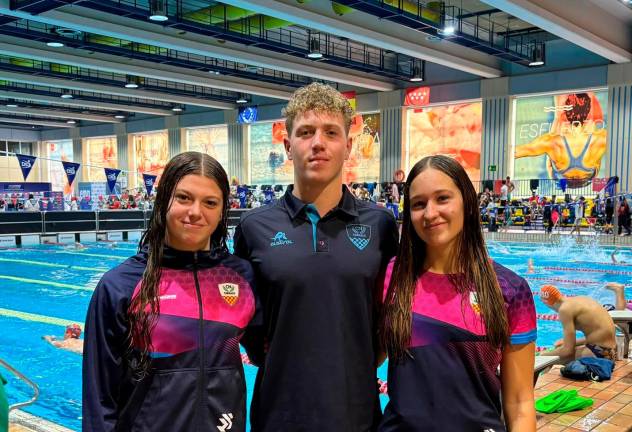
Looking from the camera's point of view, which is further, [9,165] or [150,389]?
[9,165]

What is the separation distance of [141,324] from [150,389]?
0.20m

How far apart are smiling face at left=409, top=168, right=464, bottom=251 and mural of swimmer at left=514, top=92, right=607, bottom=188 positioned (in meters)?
20.2

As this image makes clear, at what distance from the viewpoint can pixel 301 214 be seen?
186 cm

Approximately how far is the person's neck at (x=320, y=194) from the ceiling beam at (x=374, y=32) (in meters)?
11.3

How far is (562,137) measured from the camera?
2083 centimetres

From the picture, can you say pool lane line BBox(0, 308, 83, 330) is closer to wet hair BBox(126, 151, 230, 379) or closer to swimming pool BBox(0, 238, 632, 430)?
swimming pool BBox(0, 238, 632, 430)

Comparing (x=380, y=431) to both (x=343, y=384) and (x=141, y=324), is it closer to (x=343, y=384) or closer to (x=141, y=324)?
(x=343, y=384)

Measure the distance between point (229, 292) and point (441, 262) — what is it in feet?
2.28

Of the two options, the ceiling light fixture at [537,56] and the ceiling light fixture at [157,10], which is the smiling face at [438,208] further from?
the ceiling light fixture at [537,56]

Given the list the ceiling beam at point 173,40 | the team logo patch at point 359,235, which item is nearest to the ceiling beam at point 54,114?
the ceiling beam at point 173,40

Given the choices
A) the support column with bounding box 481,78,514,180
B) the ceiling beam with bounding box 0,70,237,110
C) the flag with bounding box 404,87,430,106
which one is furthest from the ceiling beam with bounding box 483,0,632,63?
the ceiling beam with bounding box 0,70,237,110

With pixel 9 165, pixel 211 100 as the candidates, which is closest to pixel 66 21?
pixel 211 100

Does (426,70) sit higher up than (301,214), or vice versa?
(426,70)

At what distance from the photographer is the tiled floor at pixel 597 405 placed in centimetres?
339
